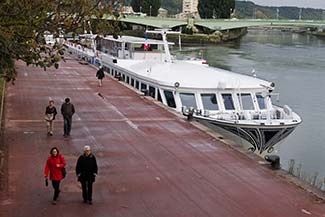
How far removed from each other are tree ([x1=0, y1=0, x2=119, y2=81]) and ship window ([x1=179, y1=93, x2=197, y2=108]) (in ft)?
36.1

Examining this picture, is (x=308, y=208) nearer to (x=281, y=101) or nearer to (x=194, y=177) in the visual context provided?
(x=194, y=177)

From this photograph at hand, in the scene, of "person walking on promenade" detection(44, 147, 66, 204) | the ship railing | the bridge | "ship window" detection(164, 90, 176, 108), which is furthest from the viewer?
the bridge

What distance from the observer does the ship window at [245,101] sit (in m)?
25.2

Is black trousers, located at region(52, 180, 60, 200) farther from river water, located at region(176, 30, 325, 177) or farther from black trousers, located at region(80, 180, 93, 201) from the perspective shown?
river water, located at region(176, 30, 325, 177)

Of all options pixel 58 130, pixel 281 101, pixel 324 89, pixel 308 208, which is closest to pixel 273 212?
pixel 308 208

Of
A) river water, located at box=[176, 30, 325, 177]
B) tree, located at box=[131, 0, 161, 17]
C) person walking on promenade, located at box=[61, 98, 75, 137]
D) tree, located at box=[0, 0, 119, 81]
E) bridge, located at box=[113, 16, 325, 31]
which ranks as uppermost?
tree, located at box=[131, 0, 161, 17]

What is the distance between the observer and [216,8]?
403ft

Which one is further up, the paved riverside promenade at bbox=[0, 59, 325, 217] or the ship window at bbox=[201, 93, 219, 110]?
the ship window at bbox=[201, 93, 219, 110]

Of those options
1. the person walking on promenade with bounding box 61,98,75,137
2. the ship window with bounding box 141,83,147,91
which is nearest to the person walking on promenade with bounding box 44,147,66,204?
the person walking on promenade with bounding box 61,98,75,137

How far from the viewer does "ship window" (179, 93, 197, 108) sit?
25516 millimetres

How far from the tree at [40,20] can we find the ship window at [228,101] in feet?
36.6

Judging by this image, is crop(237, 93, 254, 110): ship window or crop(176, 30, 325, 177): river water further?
crop(176, 30, 325, 177): river water

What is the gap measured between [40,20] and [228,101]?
13394 mm

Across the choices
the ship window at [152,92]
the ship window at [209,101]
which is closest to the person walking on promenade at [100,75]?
the ship window at [152,92]
